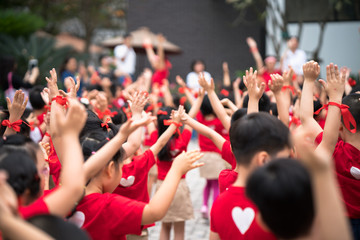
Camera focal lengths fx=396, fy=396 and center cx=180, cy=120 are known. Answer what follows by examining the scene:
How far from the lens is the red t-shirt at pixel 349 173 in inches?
105

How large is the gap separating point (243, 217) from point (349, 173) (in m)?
1.10

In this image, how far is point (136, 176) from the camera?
3.11 m

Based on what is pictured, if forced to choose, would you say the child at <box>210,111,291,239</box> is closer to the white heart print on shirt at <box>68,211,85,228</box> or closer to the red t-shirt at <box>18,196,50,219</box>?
the white heart print on shirt at <box>68,211,85,228</box>

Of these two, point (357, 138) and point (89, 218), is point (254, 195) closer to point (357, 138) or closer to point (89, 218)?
point (89, 218)

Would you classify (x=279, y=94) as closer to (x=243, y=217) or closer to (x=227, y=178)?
(x=227, y=178)

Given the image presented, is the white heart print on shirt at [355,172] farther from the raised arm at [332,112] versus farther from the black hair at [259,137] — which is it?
the black hair at [259,137]

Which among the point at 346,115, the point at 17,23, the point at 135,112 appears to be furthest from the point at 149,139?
the point at 17,23

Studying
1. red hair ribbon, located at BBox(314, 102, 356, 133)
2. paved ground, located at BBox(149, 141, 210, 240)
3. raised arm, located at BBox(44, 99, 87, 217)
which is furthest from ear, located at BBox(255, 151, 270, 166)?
paved ground, located at BBox(149, 141, 210, 240)

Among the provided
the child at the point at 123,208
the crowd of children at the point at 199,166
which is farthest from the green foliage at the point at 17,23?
the child at the point at 123,208

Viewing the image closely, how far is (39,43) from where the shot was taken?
44.8 feet

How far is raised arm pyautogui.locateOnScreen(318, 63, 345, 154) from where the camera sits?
7.67ft

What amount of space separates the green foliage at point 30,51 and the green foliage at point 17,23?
1.29 feet

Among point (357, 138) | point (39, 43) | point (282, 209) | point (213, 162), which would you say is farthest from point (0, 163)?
point (39, 43)

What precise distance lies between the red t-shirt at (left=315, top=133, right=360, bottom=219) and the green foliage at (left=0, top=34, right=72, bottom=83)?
431 inches
